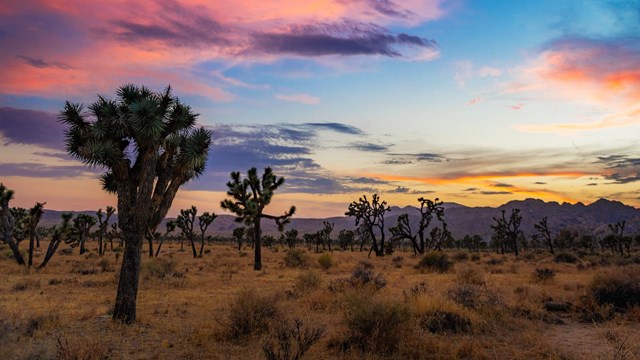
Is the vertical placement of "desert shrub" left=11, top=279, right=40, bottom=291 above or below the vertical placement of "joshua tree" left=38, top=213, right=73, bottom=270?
below

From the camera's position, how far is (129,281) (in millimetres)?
12688

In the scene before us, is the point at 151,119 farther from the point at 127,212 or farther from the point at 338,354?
the point at 338,354

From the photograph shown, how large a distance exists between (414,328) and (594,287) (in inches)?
347

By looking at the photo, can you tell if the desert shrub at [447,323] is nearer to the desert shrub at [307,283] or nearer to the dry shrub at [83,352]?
the desert shrub at [307,283]

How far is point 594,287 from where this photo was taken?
14.8m

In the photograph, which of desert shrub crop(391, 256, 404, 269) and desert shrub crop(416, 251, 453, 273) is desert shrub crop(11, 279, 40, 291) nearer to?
desert shrub crop(416, 251, 453, 273)

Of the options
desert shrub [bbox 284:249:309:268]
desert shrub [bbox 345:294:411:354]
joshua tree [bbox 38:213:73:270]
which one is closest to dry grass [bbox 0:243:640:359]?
desert shrub [bbox 345:294:411:354]

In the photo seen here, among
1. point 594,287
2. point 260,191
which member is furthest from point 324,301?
point 260,191

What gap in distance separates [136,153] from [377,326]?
9.49m

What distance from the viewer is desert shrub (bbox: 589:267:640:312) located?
13.4 meters

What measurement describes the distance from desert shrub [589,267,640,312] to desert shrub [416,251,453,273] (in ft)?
48.4

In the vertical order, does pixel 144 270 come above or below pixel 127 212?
below

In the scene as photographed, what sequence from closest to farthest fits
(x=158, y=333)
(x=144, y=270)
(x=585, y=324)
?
(x=158, y=333)
(x=585, y=324)
(x=144, y=270)

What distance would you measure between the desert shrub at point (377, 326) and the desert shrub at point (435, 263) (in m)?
20.4
